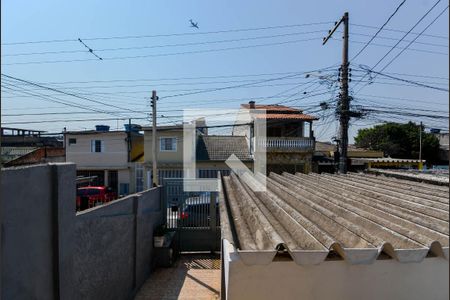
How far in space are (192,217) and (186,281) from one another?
2.91 meters

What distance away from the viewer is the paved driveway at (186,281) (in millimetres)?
7672

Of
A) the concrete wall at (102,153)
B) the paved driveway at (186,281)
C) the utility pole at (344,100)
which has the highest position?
the utility pole at (344,100)

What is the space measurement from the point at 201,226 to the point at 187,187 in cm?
220

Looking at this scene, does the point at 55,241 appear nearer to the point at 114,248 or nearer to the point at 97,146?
the point at 114,248

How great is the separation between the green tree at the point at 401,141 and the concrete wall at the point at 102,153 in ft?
89.5

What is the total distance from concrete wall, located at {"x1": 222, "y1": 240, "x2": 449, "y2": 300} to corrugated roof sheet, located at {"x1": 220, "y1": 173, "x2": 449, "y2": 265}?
0.33 ft

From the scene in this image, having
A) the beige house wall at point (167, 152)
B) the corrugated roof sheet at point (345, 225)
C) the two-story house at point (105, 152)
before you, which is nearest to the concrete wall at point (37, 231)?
the corrugated roof sheet at point (345, 225)

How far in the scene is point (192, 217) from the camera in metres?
11.3

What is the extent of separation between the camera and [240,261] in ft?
7.55

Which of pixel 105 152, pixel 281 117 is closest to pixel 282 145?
pixel 281 117

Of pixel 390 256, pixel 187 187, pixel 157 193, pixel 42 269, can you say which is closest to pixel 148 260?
pixel 157 193

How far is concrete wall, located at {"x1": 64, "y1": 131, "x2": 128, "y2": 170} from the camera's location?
25.4 m

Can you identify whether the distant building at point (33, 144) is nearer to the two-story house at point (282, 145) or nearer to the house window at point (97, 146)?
the house window at point (97, 146)

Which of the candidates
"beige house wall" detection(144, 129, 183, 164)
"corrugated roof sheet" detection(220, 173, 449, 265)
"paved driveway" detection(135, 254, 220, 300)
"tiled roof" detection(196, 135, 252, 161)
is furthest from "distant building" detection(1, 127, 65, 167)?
"corrugated roof sheet" detection(220, 173, 449, 265)
